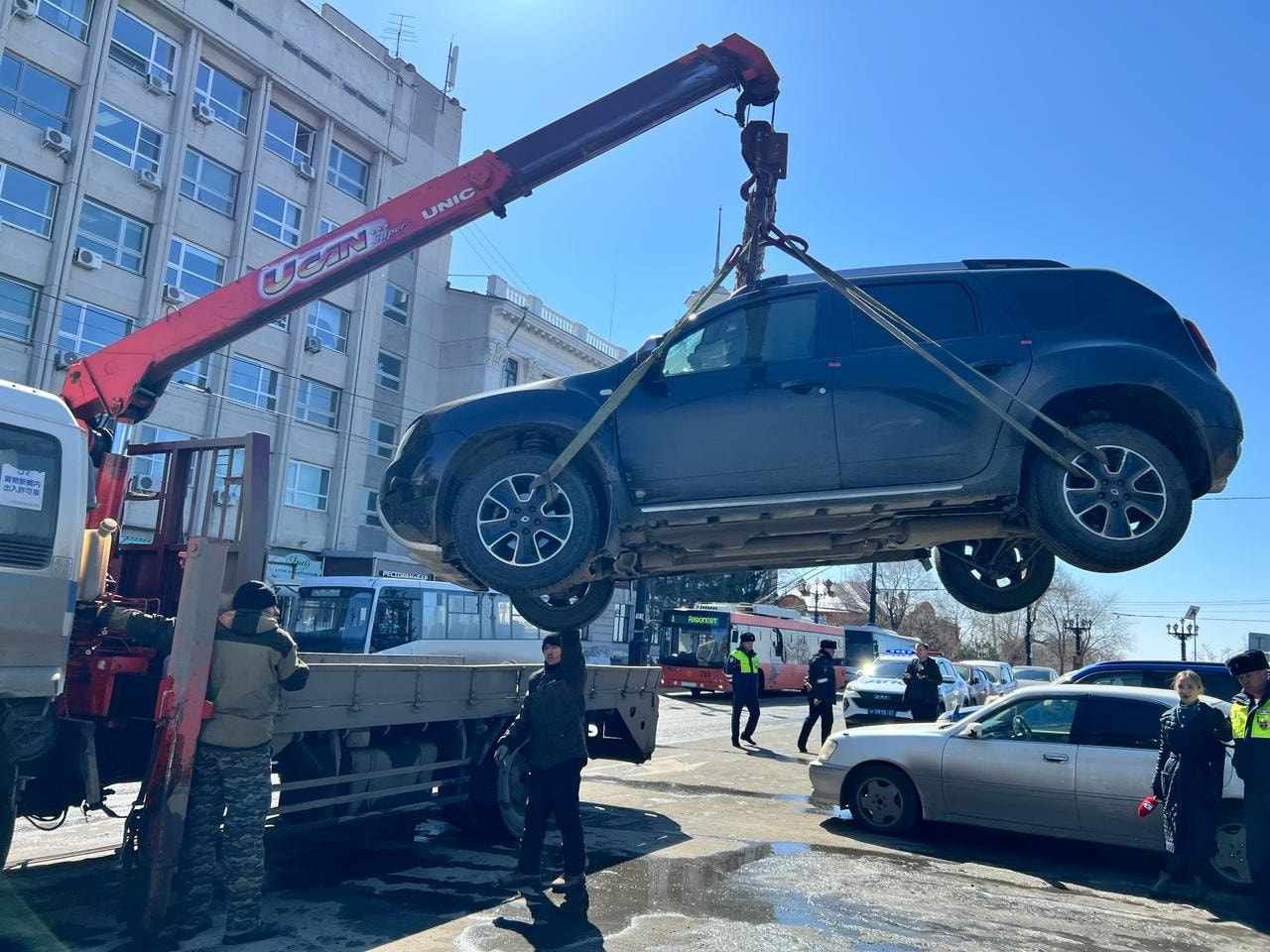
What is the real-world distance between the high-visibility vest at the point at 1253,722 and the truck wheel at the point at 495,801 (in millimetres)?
4983

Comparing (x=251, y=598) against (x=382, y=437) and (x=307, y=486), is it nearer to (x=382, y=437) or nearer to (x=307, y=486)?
(x=307, y=486)

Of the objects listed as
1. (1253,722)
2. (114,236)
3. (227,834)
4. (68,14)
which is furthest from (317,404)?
(1253,722)

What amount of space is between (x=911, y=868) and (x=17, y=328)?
75.8ft

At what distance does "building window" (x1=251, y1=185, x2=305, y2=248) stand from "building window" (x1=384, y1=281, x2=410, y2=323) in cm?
464

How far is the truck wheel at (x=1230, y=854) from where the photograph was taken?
23.8 feet

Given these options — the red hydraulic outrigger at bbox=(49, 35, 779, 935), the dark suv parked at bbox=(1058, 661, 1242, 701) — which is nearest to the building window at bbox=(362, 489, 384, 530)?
the dark suv parked at bbox=(1058, 661, 1242, 701)

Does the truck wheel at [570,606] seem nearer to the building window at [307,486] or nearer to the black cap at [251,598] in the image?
the black cap at [251,598]

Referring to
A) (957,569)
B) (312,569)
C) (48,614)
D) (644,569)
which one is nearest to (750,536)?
(644,569)

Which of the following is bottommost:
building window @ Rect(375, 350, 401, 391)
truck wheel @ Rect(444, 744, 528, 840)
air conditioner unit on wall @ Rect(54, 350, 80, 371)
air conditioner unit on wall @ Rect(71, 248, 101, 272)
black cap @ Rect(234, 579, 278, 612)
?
truck wheel @ Rect(444, 744, 528, 840)

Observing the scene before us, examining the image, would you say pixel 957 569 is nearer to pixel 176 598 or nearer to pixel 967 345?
pixel 967 345

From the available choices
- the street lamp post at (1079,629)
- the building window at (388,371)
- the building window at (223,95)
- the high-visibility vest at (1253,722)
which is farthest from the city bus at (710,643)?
the high-visibility vest at (1253,722)

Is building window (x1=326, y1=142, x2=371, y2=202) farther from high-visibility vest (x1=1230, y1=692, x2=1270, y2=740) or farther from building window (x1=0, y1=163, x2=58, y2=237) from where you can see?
high-visibility vest (x1=1230, y1=692, x2=1270, y2=740)

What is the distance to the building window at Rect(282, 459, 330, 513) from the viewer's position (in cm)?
3098

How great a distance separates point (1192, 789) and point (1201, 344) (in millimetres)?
3501
